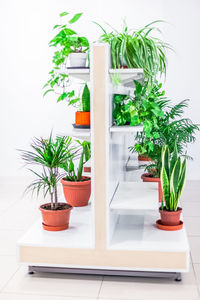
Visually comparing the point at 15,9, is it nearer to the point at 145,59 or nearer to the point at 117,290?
the point at 145,59

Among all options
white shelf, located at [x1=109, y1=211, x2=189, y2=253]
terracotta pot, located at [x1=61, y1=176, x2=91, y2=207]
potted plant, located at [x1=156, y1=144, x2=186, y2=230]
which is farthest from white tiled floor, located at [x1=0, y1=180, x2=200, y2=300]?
terracotta pot, located at [x1=61, y1=176, x2=91, y2=207]

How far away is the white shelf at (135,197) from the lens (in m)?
2.81

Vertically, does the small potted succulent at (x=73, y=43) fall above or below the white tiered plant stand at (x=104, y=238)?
above

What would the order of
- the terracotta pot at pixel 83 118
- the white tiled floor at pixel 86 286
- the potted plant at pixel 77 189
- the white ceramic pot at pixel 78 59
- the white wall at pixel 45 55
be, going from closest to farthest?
the white tiled floor at pixel 86 286, the white ceramic pot at pixel 78 59, the terracotta pot at pixel 83 118, the potted plant at pixel 77 189, the white wall at pixel 45 55

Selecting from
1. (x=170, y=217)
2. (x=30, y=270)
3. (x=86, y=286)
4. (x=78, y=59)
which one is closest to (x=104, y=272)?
(x=86, y=286)

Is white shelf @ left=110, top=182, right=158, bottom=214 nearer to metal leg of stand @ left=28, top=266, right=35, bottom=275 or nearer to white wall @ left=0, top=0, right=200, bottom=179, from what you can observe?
metal leg of stand @ left=28, top=266, right=35, bottom=275

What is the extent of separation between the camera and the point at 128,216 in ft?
11.4

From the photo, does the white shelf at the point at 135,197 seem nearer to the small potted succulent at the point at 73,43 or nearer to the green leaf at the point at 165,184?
the green leaf at the point at 165,184

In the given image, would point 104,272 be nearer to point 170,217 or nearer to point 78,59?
point 170,217

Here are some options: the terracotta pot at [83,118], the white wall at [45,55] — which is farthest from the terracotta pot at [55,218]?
the white wall at [45,55]

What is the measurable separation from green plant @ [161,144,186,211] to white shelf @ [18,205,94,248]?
615 millimetres

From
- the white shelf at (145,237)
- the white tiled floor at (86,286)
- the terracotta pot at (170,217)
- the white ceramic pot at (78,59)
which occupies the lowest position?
the white tiled floor at (86,286)

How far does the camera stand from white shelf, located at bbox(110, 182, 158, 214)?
111 inches

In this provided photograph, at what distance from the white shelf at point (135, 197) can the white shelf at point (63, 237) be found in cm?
28
